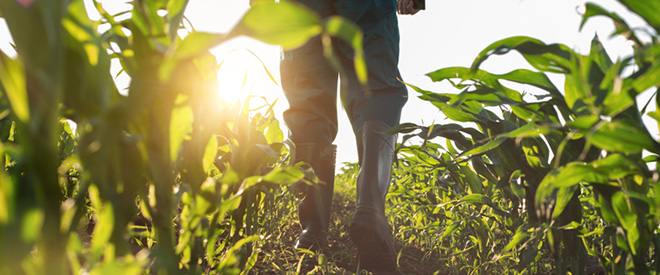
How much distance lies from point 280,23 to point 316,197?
1.55 meters

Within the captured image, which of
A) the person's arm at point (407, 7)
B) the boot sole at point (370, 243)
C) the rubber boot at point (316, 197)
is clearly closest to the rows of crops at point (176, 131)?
the boot sole at point (370, 243)

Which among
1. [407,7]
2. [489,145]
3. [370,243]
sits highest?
[407,7]

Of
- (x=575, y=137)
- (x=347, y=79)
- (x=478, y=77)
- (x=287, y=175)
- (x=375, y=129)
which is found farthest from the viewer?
(x=347, y=79)

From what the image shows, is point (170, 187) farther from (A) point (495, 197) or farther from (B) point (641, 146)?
(A) point (495, 197)

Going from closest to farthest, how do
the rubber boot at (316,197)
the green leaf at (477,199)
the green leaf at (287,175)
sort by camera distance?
the green leaf at (287,175) → the green leaf at (477,199) → the rubber boot at (316,197)

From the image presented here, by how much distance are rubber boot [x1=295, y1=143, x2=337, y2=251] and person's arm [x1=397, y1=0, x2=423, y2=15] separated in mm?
758

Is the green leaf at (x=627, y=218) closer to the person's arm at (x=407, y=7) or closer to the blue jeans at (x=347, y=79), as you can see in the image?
the blue jeans at (x=347, y=79)

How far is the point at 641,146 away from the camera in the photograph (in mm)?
597

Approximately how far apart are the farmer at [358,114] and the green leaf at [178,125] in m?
0.95

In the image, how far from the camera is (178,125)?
0.52 metres

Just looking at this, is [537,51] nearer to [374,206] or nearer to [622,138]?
[622,138]

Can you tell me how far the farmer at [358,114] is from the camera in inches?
60.2

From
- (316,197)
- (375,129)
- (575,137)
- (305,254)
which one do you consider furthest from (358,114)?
(575,137)

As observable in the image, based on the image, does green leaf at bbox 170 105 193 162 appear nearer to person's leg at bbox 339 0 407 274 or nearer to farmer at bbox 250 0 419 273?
person's leg at bbox 339 0 407 274
